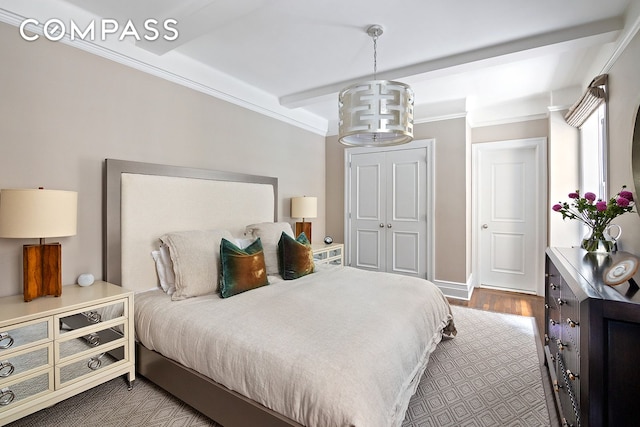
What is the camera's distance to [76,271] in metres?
2.24

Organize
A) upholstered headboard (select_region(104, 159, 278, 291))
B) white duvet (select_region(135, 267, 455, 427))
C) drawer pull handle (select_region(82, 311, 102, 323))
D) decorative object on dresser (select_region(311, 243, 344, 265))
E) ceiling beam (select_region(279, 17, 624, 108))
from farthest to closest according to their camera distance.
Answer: decorative object on dresser (select_region(311, 243, 344, 265)) → upholstered headboard (select_region(104, 159, 278, 291)) → ceiling beam (select_region(279, 17, 624, 108)) → drawer pull handle (select_region(82, 311, 102, 323)) → white duvet (select_region(135, 267, 455, 427))

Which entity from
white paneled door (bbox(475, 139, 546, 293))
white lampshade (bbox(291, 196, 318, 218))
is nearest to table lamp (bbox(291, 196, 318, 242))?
white lampshade (bbox(291, 196, 318, 218))

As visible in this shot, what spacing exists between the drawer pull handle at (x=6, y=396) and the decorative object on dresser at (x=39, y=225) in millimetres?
473

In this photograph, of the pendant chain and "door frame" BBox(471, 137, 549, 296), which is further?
"door frame" BBox(471, 137, 549, 296)

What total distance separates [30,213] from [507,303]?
185 inches

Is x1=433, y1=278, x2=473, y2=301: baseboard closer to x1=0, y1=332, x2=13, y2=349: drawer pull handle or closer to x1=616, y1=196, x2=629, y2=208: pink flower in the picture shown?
x1=616, y1=196, x2=629, y2=208: pink flower

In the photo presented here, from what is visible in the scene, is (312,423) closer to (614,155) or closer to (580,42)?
(614,155)

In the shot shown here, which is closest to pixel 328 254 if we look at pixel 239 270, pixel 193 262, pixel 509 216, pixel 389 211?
pixel 389 211

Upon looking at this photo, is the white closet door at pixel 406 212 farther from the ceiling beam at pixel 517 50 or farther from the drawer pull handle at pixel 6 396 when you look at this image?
the drawer pull handle at pixel 6 396

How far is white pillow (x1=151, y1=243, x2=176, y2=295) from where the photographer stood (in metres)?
2.41

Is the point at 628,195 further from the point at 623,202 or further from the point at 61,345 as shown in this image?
the point at 61,345

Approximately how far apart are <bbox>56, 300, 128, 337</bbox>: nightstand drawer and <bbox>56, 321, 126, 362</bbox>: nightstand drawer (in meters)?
0.05

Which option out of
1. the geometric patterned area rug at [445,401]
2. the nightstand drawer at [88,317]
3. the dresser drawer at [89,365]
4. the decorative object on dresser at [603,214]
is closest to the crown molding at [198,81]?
the nightstand drawer at [88,317]

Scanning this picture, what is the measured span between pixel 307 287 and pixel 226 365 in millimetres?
953
